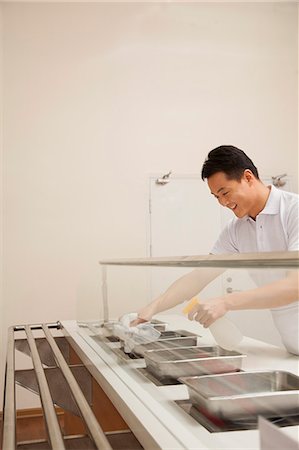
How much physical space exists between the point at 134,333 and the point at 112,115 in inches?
114

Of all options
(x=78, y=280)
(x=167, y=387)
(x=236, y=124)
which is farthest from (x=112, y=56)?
(x=167, y=387)

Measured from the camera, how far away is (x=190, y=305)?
3.45ft

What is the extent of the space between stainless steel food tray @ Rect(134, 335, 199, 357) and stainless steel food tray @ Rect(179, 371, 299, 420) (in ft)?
0.77

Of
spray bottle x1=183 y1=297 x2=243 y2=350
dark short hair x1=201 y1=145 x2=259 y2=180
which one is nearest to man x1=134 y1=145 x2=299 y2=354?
dark short hair x1=201 y1=145 x2=259 y2=180

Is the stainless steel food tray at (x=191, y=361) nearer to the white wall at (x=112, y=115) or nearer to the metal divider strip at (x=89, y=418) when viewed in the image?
the metal divider strip at (x=89, y=418)

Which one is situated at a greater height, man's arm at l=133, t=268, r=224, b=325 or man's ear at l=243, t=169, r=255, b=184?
man's ear at l=243, t=169, r=255, b=184

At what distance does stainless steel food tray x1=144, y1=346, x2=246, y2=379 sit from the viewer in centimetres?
91

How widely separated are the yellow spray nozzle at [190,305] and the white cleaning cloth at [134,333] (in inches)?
8.7

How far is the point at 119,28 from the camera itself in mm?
4125

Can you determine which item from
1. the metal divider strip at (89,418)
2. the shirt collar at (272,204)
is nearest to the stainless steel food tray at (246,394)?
the metal divider strip at (89,418)

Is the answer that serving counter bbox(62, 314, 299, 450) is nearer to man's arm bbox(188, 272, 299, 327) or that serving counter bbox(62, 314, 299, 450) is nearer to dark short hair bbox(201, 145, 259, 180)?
man's arm bbox(188, 272, 299, 327)

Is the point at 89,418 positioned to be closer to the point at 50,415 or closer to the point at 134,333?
the point at 50,415

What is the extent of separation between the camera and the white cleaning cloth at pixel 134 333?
131 centimetres

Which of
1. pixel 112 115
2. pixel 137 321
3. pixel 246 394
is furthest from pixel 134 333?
pixel 112 115
